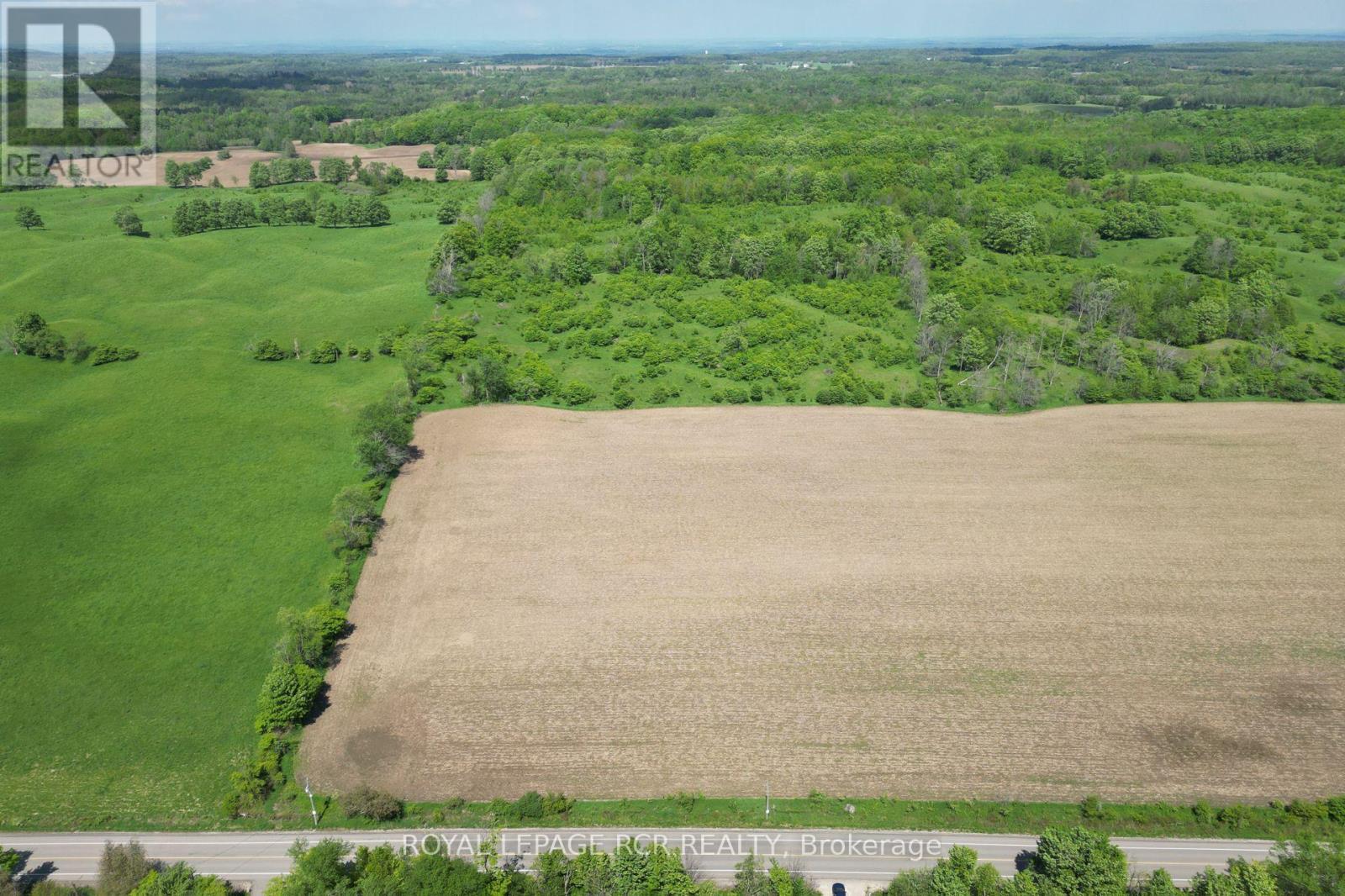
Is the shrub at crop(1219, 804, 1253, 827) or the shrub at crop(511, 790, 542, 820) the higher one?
the shrub at crop(1219, 804, 1253, 827)

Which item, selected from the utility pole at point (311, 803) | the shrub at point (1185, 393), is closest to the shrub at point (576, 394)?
the utility pole at point (311, 803)

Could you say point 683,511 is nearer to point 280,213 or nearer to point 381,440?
point 381,440

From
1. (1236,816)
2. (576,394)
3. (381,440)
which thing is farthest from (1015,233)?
(381,440)

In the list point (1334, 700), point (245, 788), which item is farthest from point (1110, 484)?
point (245, 788)

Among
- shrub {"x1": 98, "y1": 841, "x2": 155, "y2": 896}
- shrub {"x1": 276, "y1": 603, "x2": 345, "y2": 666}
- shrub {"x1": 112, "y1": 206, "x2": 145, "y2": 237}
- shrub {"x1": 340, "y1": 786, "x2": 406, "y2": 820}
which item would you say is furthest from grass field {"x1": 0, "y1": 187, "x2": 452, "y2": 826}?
shrub {"x1": 112, "y1": 206, "x2": 145, "y2": 237}

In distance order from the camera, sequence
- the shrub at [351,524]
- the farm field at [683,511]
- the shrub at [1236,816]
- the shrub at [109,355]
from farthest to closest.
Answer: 1. the shrub at [109,355]
2. the shrub at [351,524]
3. the farm field at [683,511]
4. the shrub at [1236,816]

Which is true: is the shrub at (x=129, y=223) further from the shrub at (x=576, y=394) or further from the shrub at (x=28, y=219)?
the shrub at (x=576, y=394)

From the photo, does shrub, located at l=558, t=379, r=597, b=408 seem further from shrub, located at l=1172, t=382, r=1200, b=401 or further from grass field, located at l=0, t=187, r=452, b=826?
shrub, located at l=1172, t=382, r=1200, b=401
